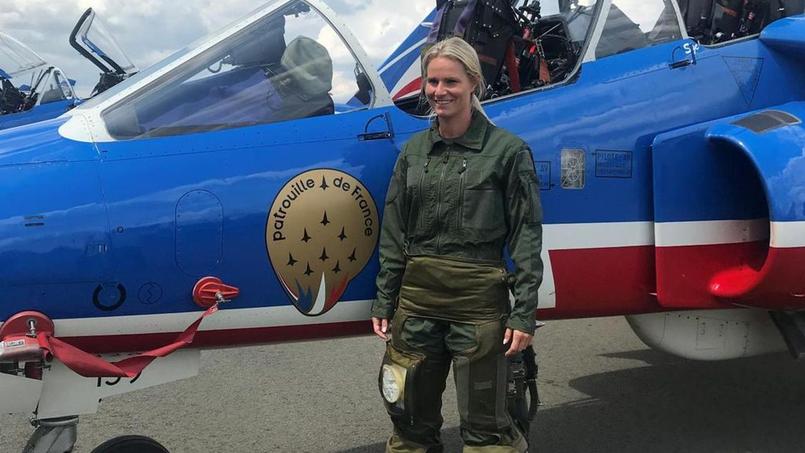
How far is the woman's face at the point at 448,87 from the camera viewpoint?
2.53 metres

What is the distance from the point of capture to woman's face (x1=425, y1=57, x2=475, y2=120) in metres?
2.53

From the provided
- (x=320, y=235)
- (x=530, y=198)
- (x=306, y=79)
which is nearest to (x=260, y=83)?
(x=306, y=79)

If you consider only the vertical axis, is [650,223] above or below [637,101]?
below

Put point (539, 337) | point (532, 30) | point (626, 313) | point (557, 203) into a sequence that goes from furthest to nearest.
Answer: point (539, 337) < point (532, 30) < point (626, 313) < point (557, 203)

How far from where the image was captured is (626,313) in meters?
3.51

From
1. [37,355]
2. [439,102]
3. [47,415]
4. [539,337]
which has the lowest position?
[539,337]

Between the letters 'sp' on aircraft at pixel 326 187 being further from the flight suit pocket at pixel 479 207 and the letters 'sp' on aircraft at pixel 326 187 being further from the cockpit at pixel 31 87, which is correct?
the cockpit at pixel 31 87

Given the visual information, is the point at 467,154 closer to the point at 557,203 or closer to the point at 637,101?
the point at 557,203

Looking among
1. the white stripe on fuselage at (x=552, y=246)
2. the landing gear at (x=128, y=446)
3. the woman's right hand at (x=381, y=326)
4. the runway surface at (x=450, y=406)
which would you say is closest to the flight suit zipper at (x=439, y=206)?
the woman's right hand at (x=381, y=326)

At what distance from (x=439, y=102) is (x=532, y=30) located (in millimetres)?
1642

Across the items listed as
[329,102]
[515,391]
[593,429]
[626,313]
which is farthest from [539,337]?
[329,102]

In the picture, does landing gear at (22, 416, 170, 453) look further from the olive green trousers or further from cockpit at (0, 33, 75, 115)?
cockpit at (0, 33, 75, 115)

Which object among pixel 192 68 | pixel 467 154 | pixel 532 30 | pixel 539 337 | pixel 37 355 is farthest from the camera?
pixel 539 337

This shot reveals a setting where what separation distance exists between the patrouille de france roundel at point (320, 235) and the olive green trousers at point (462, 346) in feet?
0.90
